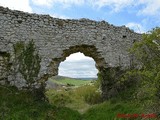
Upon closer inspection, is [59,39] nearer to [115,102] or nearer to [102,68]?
[102,68]

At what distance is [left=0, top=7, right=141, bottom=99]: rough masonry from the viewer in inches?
468

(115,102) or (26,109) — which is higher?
(115,102)

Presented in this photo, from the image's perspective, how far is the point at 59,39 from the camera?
12992 millimetres

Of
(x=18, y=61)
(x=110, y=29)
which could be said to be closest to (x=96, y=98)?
(x=110, y=29)

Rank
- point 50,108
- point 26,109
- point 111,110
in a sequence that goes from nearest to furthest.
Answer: point 26,109 < point 50,108 < point 111,110

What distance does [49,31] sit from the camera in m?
12.8

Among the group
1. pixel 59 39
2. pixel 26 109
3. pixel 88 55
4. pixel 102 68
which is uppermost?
pixel 59 39

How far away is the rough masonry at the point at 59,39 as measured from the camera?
11.9m

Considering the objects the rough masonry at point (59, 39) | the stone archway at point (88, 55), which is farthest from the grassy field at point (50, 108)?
the stone archway at point (88, 55)

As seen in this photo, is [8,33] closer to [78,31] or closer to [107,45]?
[78,31]

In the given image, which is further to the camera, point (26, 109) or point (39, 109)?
point (39, 109)

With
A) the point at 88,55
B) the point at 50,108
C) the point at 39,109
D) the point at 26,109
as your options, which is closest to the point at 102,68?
the point at 88,55

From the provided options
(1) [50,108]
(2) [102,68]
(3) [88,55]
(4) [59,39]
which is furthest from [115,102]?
(4) [59,39]

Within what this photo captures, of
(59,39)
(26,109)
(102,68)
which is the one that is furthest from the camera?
(102,68)
